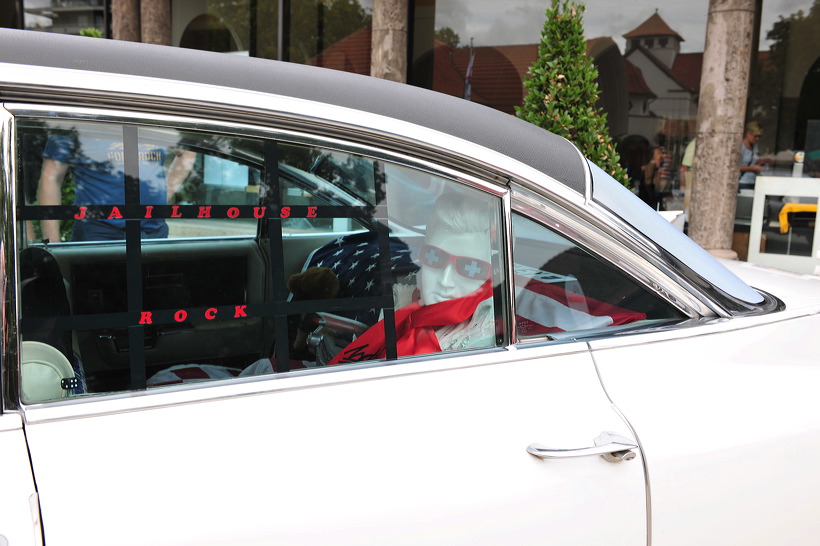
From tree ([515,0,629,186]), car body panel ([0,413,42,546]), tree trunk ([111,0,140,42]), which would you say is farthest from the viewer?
tree trunk ([111,0,140,42])

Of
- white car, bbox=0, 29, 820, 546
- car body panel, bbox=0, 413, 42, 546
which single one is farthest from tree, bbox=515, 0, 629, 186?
car body panel, bbox=0, 413, 42, 546

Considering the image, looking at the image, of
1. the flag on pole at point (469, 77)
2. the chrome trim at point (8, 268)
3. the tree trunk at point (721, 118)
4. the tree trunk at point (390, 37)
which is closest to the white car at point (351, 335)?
the chrome trim at point (8, 268)

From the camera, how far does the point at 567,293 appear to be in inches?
70.4

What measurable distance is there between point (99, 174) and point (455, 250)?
78 centimetres

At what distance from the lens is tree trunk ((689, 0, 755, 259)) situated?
22.3ft

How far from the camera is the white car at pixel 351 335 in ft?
4.01

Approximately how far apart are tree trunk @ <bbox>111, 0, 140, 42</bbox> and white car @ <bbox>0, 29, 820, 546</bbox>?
30.7ft

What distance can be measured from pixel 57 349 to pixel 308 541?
59cm

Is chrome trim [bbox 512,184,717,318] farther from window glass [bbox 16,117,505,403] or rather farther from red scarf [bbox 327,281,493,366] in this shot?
red scarf [bbox 327,281,493,366]

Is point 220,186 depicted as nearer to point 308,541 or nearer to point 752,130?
point 308,541


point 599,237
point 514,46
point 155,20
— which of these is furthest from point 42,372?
point 155,20

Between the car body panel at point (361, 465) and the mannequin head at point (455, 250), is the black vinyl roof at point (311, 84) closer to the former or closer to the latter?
the mannequin head at point (455, 250)

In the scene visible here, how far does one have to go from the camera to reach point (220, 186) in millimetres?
1646

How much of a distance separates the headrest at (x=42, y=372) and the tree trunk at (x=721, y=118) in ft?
22.2
